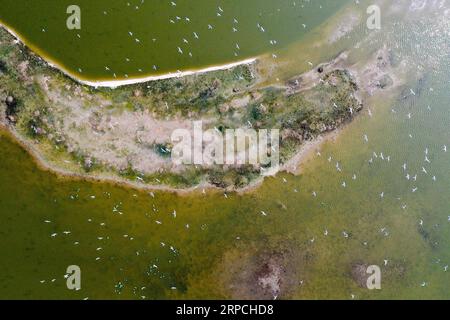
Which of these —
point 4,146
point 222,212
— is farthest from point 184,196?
point 4,146

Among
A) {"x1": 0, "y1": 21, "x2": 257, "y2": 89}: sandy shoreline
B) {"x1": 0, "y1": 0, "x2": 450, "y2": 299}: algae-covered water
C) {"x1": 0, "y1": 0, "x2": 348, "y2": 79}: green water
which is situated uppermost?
{"x1": 0, "y1": 0, "x2": 348, "y2": 79}: green water

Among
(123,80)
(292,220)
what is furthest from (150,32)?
(292,220)

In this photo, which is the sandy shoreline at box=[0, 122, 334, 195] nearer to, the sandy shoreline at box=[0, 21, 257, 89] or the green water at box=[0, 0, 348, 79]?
the sandy shoreline at box=[0, 21, 257, 89]

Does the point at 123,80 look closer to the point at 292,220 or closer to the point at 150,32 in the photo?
the point at 150,32

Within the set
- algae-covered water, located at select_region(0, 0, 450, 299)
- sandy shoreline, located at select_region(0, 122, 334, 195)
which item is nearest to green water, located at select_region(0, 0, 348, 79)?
algae-covered water, located at select_region(0, 0, 450, 299)

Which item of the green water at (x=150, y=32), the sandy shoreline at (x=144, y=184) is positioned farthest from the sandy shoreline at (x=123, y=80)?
the sandy shoreline at (x=144, y=184)
